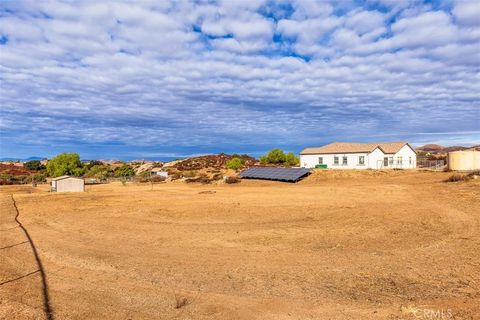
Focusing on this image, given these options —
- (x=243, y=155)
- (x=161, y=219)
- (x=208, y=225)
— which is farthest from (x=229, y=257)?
(x=243, y=155)

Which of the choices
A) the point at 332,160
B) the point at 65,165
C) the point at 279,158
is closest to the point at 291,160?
the point at 279,158

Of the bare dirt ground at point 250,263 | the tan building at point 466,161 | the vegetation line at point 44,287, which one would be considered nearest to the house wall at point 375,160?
the tan building at point 466,161

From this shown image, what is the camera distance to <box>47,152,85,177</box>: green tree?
2562 inches

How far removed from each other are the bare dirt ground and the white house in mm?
32325

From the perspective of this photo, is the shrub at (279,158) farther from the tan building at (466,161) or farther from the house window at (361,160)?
the tan building at (466,161)

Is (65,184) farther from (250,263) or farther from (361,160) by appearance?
(361,160)

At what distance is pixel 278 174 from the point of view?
1758 inches

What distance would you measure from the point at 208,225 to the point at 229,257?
210 inches

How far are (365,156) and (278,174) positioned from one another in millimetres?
14383

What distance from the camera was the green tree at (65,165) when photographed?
65.1 metres

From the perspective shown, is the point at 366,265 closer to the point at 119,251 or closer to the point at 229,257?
the point at 229,257

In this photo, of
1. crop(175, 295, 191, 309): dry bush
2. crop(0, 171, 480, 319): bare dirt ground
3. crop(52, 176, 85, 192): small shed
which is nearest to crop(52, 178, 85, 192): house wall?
crop(52, 176, 85, 192): small shed

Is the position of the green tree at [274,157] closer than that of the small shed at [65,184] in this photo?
No

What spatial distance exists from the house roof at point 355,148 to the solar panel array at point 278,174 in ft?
38.2
